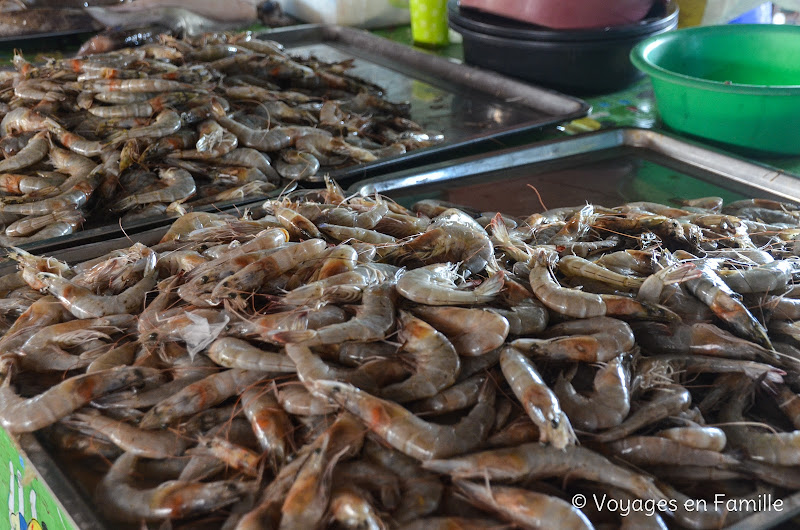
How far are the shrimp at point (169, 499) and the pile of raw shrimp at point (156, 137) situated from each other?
1457 mm

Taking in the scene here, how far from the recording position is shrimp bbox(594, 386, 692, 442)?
1417 millimetres

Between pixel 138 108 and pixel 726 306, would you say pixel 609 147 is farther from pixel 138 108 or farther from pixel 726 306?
pixel 138 108

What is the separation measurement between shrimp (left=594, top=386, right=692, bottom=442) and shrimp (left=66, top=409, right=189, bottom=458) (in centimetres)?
87

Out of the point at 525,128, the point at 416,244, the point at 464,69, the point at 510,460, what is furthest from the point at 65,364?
the point at 464,69

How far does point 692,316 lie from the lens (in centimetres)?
179

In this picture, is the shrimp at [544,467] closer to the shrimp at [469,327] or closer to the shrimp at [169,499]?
the shrimp at [469,327]

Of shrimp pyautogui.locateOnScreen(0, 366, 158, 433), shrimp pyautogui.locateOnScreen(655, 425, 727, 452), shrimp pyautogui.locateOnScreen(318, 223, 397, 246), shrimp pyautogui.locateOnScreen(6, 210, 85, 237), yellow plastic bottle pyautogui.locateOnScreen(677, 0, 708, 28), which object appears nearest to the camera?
shrimp pyautogui.locateOnScreen(655, 425, 727, 452)

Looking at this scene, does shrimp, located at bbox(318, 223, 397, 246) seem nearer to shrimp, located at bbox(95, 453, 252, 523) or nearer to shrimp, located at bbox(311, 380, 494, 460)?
shrimp, located at bbox(311, 380, 494, 460)

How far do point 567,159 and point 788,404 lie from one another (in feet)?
6.22

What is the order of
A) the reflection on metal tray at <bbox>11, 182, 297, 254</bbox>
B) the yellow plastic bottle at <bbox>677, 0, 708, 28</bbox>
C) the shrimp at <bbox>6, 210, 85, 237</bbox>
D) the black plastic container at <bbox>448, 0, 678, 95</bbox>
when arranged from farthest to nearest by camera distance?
the yellow plastic bottle at <bbox>677, 0, 708, 28</bbox>, the black plastic container at <bbox>448, 0, 678, 95</bbox>, the shrimp at <bbox>6, 210, 85, 237</bbox>, the reflection on metal tray at <bbox>11, 182, 297, 254</bbox>

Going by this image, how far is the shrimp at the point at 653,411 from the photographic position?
142 cm

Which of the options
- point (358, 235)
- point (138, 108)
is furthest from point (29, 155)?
point (358, 235)

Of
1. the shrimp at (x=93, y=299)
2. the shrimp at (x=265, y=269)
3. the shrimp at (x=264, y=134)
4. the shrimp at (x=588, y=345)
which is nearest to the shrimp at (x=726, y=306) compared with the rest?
the shrimp at (x=588, y=345)

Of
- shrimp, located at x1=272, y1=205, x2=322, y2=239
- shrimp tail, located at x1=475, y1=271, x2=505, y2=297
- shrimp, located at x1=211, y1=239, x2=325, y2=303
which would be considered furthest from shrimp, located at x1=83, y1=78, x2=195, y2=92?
shrimp tail, located at x1=475, y1=271, x2=505, y2=297
